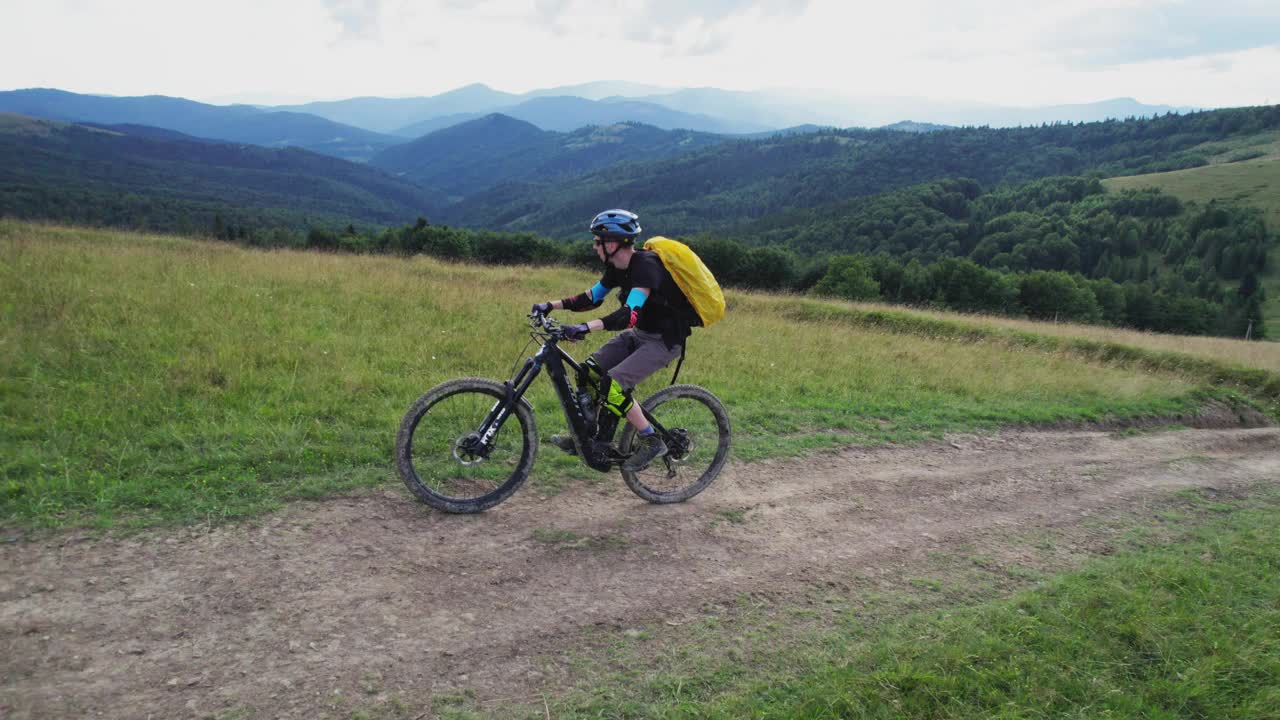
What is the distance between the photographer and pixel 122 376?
7.80 meters

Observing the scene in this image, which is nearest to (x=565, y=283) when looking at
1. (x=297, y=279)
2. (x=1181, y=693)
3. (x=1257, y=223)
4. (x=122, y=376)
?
(x=297, y=279)

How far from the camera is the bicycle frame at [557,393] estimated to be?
599 cm

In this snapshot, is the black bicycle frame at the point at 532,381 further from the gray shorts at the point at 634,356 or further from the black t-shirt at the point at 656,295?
the black t-shirt at the point at 656,295

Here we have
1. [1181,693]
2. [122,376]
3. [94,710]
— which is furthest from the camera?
[122,376]

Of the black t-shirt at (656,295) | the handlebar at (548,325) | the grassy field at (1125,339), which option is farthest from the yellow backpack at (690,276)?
the grassy field at (1125,339)

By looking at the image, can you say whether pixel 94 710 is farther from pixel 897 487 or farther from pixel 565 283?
pixel 565 283

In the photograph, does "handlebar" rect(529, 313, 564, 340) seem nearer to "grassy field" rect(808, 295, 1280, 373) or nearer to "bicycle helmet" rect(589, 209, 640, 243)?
"bicycle helmet" rect(589, 209, 640, 243)

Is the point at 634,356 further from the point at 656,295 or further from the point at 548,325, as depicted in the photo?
the point at 548,325

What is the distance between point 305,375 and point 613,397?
4.87m

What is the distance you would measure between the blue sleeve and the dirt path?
6.63ft

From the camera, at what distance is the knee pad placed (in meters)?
6.13

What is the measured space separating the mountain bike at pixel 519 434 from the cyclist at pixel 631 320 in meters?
0.15

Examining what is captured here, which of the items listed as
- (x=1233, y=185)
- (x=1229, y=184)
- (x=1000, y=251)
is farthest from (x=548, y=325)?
(x=1229, y=184)

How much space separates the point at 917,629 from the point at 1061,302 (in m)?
81.3
